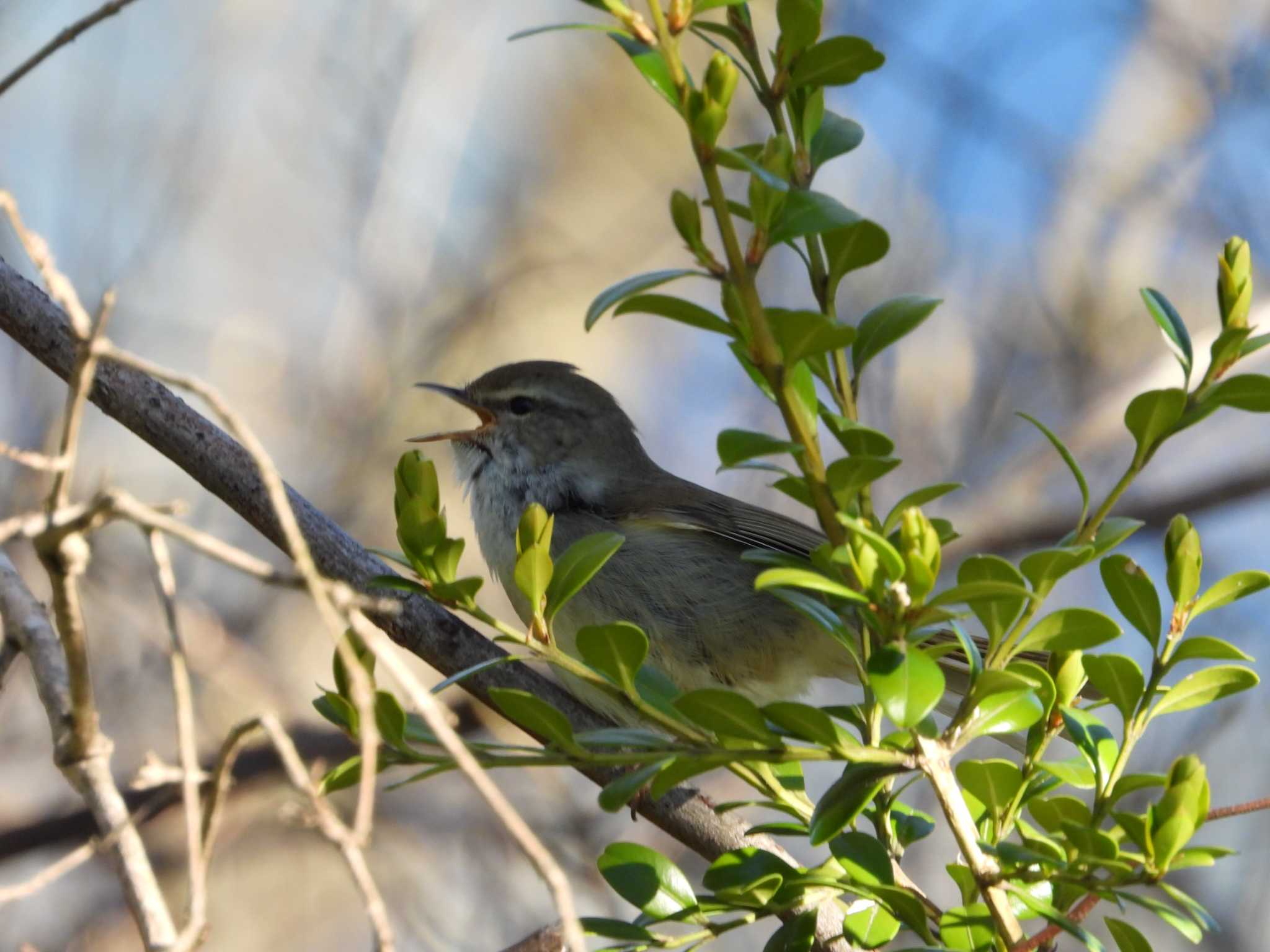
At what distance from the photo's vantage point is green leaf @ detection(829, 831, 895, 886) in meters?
1.45

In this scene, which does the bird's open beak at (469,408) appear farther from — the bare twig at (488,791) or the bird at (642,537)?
the bare twig at (488,791)

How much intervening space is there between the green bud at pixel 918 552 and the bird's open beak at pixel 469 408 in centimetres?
242

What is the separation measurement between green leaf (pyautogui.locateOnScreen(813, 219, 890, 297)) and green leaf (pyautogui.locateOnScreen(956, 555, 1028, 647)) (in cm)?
32

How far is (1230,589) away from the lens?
1438 millimetres

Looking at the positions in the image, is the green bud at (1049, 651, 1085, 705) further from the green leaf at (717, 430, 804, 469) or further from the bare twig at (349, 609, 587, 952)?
the bare twig at (349, 609, 587, 952)

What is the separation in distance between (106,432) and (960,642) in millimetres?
4609

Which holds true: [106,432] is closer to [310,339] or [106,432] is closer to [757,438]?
[310,339]

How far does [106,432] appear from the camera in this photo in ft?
17.4

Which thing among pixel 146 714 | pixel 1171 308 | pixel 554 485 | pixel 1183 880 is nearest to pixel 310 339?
pixel 146 714

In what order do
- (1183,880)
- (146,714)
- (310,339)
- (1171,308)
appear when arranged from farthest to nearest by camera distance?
(310,339), (1183,880), (146,714), (1171,308)

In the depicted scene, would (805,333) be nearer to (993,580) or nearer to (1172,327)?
Answer: (993,580)

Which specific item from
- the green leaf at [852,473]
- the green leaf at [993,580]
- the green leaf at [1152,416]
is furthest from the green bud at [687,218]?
the green leaf at [1152,416]

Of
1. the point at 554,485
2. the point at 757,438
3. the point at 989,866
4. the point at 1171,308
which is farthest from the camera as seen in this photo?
the point at 554,485

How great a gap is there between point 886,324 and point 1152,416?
0.99 ft
